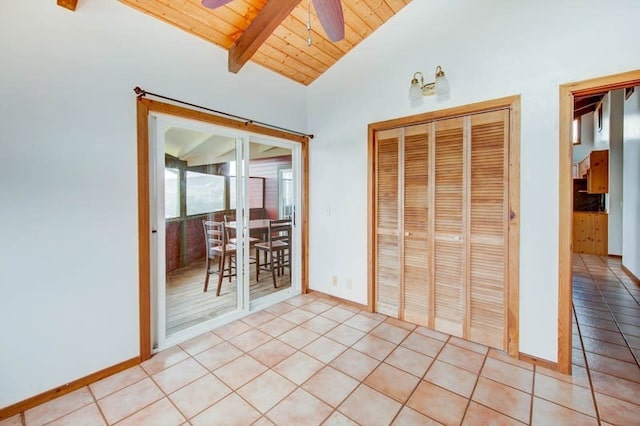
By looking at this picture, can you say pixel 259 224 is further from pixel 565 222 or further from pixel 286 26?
pixel 565 222

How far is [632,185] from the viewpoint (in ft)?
14.4

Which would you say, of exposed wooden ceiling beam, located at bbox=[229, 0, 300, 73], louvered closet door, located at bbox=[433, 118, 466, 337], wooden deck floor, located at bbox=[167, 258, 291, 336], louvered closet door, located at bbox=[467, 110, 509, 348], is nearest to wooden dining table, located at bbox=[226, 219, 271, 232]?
wooden deck floor, located at bbox=[167, 258, 291, 336]

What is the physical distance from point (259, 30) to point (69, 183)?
1.87 metres

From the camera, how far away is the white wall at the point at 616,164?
5.49 meters

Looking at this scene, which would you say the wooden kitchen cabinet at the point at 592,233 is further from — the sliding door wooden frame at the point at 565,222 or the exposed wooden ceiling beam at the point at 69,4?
the exposed wooden ceiling beam at the point at 69,4

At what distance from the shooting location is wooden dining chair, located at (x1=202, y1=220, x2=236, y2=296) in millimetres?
3113

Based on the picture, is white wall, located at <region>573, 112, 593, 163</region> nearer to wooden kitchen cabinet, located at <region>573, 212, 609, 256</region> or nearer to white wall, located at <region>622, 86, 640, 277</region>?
wooden kitchen cabinet, located at <region>573, 212, 609, 256</region>

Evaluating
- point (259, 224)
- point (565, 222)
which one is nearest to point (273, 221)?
point (259, 224)

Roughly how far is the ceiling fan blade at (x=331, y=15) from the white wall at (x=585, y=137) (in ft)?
31.7

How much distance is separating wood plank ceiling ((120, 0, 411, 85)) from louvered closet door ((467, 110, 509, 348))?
1.49m

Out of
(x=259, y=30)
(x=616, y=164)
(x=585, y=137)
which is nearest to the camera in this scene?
(x=259, y=30)

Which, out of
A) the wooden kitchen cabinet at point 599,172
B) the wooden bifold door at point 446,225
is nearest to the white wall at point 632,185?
the wooden kitchen cabinet at point 599,172

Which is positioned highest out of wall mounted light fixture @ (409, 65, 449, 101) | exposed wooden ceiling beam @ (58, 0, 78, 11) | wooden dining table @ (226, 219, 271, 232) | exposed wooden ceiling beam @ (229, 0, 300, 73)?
exposed wooden ceiling beam @ (229, 0, 300, 73)

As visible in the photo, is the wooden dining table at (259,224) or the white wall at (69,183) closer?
the white wall at (69,183)
